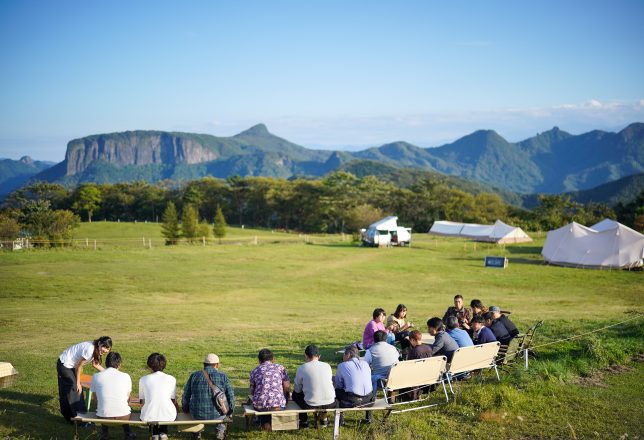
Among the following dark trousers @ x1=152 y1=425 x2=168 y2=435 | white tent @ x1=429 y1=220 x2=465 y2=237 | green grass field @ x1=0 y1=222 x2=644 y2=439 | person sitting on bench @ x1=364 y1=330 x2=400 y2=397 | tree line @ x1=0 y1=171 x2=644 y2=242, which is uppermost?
tree line @ x1=0 y1=171 x2=644 y2=242

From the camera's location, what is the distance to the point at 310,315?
829 inches

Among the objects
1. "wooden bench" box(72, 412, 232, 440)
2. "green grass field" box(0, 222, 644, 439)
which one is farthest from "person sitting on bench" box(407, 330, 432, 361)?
"wooden bench" box(72, 412, 232, 440)

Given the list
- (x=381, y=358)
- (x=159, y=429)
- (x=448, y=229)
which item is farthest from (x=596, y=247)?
(x=159, y=429)

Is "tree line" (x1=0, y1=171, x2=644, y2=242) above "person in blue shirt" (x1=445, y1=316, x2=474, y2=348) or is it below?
above

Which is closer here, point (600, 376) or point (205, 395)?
point (205, 395)

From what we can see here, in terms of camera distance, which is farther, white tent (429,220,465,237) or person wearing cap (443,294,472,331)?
white tent (429,220,465,237)

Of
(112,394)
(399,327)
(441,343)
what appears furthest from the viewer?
(399,327)

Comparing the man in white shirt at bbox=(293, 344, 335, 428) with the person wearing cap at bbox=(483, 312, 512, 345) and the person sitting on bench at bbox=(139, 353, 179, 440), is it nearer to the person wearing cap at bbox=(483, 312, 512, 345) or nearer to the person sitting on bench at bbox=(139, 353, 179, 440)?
the person sitting on bench at bbox=(139, 353, 179, 440)

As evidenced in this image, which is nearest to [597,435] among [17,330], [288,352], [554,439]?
[554,439]

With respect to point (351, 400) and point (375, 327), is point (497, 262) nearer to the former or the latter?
point (375, 327)

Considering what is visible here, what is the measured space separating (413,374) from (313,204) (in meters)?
87.6

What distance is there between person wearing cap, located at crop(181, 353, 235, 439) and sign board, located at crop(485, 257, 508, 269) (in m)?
33.6

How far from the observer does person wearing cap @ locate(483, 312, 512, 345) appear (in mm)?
10945

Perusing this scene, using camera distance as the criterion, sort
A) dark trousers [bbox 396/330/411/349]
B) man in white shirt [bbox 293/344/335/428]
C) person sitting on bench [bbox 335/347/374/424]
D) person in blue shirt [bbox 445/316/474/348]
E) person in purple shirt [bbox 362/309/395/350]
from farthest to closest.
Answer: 1. dark trousers [bbox 396/330/411/349]
2. person in purple shirt [bbox 362/309/395/350]
3. person in blue shirt [bbox 445/316/474/348]
4. person sitting on bench [bbox 335/347/374/424]
5. man in white shirt [bbox 293/344/335/428]
